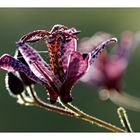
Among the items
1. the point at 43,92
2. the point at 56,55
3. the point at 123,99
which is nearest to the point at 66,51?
the point at 56,55

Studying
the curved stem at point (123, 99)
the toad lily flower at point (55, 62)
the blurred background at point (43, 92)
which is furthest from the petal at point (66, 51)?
the blurred background at point (43, 92)

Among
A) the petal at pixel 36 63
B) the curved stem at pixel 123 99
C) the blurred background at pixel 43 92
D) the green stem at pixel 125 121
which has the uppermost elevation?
the petal at pixel 36 63

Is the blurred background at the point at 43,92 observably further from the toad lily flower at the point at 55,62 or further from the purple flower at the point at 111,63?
the toad lily flower at the point at 55,62

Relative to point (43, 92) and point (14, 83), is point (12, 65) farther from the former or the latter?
point (43, 92)

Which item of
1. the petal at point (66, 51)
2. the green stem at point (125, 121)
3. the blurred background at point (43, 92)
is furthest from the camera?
the blurred background at point (43, 92)
